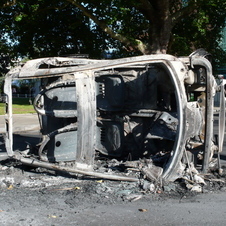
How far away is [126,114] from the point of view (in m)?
5.63

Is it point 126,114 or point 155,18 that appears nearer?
point 126,114

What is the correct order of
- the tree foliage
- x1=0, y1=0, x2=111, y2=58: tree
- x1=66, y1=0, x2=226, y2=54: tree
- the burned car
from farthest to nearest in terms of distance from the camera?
x1=0, y1=0, x2=111, y2=58: tree < the tree foliage < x1=66, y1=0, x2=226, y2=54: tree < the burned car

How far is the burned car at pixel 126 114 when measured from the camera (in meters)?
4.63

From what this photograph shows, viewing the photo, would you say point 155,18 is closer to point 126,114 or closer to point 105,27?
point 105,27

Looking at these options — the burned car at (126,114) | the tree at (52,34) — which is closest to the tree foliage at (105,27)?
the tree at (52,34)

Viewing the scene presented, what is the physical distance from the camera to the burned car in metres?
4.63

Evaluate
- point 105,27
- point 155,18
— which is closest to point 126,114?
point 105,27

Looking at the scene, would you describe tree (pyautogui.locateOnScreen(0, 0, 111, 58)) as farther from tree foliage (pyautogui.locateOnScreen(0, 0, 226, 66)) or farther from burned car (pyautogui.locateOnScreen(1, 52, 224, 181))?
burned car (pyautogui.locateOnScreen(1, 52, 224, 181))

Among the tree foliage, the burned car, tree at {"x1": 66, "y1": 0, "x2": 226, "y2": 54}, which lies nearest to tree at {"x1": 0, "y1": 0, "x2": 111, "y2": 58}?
the tree foliage

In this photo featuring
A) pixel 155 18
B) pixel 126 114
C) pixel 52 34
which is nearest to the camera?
pixel 126 114

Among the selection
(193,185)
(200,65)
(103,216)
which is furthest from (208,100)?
(103,216)

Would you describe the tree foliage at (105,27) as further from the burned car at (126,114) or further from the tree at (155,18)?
the burned car at (126,114)

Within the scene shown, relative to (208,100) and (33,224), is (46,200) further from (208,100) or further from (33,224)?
(208,100)

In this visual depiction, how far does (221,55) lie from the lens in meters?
18.7
